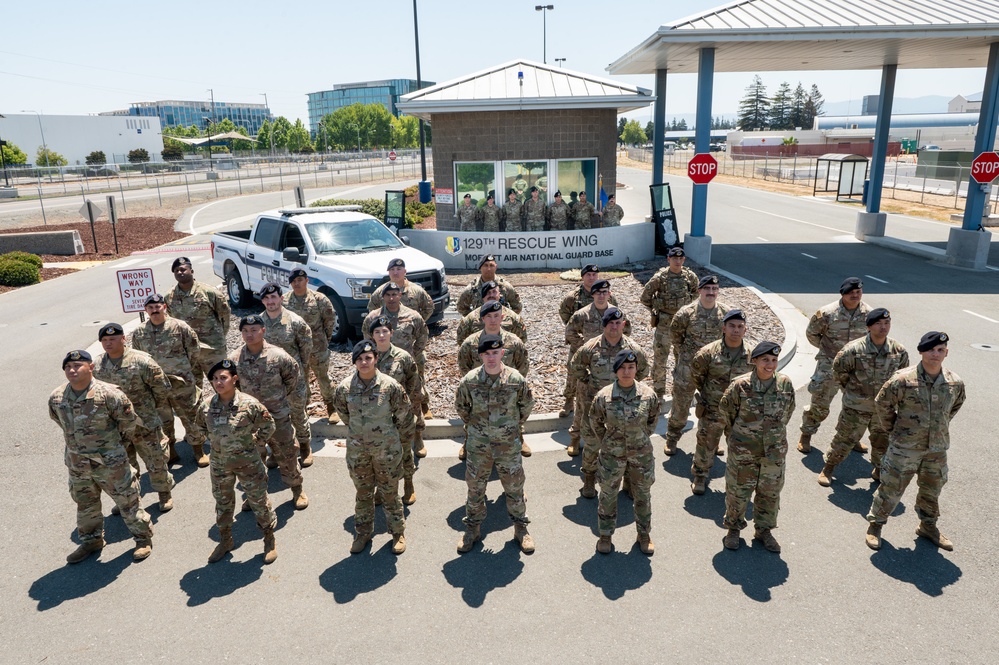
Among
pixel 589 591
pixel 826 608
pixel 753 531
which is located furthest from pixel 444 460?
pixel 826 608

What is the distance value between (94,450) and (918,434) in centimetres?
727

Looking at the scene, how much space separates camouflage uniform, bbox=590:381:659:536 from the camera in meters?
5.85

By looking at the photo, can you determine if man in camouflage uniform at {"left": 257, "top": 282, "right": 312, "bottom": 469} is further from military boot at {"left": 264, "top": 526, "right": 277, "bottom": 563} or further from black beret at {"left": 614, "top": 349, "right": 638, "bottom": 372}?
black beret at {"left": 614, "top": 349, "right": 638, "bottom": 372}

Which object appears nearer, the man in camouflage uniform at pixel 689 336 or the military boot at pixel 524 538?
the military boot at pixel 524 538

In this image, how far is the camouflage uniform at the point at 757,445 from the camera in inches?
232

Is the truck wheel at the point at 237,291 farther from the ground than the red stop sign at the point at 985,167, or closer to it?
closer to it

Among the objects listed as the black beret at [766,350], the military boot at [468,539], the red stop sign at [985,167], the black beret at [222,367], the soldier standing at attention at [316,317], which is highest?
the red stop sign at [985,167]

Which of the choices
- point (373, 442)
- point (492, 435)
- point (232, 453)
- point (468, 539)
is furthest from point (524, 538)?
point (232, 453)

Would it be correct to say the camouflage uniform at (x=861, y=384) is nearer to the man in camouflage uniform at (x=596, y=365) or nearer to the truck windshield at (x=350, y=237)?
the man in camouflage uniform at (x=596, y=365)

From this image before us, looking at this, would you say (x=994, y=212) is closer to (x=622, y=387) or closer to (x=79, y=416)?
(x=622, y=387)

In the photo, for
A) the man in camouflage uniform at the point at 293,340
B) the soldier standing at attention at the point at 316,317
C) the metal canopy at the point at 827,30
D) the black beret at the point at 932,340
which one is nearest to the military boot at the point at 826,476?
the black beret at the point at 932,340

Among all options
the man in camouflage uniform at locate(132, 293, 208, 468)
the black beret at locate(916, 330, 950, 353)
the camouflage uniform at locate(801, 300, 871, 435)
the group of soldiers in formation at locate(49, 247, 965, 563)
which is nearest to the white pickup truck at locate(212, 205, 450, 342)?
the man in camouflage uniform at locate(132, 293, 208, 468)

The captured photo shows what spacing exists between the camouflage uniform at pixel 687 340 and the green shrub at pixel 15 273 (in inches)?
747

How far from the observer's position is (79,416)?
232 inches
